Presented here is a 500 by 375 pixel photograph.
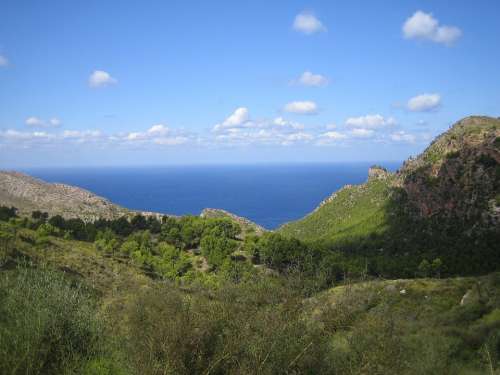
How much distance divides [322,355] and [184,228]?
69694 millimetres

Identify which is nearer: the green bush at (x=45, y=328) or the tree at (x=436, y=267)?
the green bush at (x=45, y=328)

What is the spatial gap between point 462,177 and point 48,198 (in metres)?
123

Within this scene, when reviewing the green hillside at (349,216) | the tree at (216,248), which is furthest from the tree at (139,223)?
the green hillside at (349,216)

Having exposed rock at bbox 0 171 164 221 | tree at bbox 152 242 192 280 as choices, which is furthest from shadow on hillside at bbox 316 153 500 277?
exposed rock at bbox 0 171 164 221

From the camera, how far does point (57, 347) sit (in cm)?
950

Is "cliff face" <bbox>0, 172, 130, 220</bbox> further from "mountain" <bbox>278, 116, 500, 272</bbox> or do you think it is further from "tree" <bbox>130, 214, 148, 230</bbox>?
"mountain" <bbox>278, 116, 500, 272</bbox>

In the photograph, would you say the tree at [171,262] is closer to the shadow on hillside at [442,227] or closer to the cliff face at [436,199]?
the shadow on hillside at [442,227]

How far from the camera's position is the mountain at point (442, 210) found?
260 ft

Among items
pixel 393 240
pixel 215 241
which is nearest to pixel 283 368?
pixel 215 241

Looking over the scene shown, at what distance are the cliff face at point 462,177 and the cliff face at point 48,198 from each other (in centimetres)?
8428

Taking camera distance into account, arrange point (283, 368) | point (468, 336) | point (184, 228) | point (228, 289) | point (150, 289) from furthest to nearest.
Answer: point (184, 228) < point (468, 336) < point (150, 289) < point (228, 289) < point (283, 368)

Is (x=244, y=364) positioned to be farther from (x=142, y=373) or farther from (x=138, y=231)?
(x=138, y=231)

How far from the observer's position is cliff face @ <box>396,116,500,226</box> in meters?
85.3

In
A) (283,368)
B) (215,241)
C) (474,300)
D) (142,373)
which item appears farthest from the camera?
(215,241)
